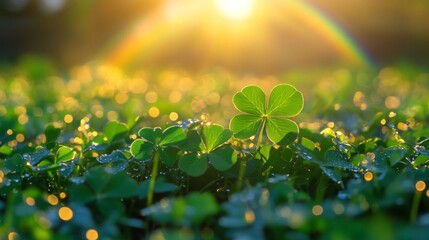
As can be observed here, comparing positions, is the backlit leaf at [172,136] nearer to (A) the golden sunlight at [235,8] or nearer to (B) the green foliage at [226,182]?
(B) the green foliage at [226,182]

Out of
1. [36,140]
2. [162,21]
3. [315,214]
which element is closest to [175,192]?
[315,214]

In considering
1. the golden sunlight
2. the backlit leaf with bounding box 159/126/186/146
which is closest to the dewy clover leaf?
the backlit leaf with bounding box 159/126/186/146

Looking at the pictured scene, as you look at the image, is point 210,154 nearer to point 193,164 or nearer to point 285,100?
point 193,164

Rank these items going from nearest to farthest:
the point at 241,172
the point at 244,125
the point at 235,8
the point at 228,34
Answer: the point at 241,172
the point at 244,125
the point at 235,8
the point at 228,34

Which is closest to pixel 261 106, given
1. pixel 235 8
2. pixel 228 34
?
pixel 235 8

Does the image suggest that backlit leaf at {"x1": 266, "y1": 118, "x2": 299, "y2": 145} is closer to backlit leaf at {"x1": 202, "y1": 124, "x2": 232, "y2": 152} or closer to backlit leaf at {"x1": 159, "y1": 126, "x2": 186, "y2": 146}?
backlit leaf at {"x1": 202, "y1": 124, "x2": 232, "y2": 152}

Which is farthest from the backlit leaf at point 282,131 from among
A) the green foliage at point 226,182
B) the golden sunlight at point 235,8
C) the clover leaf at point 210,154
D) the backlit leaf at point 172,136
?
the golden sunlight at point 235,8
